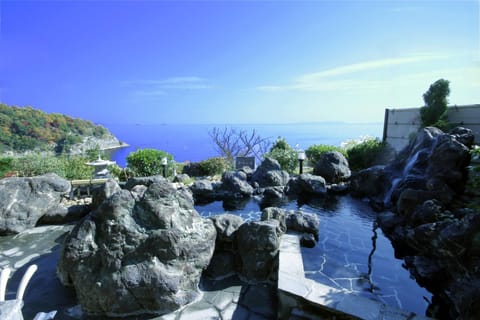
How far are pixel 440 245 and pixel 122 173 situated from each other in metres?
10.8

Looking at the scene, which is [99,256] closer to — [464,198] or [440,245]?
[440,245]

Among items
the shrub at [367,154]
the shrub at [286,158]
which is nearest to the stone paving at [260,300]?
the shrub at [286,158]

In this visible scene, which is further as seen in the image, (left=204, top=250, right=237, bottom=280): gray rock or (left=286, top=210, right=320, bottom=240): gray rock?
(left=286, top=210, right=320, bottom=240): gray rock

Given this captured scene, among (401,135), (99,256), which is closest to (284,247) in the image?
(99,256)

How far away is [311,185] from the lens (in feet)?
31.3

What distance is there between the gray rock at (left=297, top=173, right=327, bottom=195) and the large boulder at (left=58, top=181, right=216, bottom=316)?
6.80 metres

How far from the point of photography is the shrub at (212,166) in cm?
1273

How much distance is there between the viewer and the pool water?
155 inches

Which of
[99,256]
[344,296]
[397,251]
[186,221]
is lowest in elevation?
[397,251]

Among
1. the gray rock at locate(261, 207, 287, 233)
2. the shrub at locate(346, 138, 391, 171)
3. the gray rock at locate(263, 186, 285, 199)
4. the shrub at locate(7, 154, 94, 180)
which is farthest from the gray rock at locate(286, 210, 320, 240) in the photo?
the shrub at locate(7, 154, 94, 180)

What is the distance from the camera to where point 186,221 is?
11.5 ft

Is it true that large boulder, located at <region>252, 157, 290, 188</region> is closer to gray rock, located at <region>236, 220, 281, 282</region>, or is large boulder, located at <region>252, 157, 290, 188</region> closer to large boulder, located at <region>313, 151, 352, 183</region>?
large boulder, located at <region>313, 151, 352, 183</region>

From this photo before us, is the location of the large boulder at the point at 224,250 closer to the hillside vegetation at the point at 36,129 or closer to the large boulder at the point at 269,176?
the large boulder at the point at 269,176

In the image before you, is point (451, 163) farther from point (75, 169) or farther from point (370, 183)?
point (75, 169)
